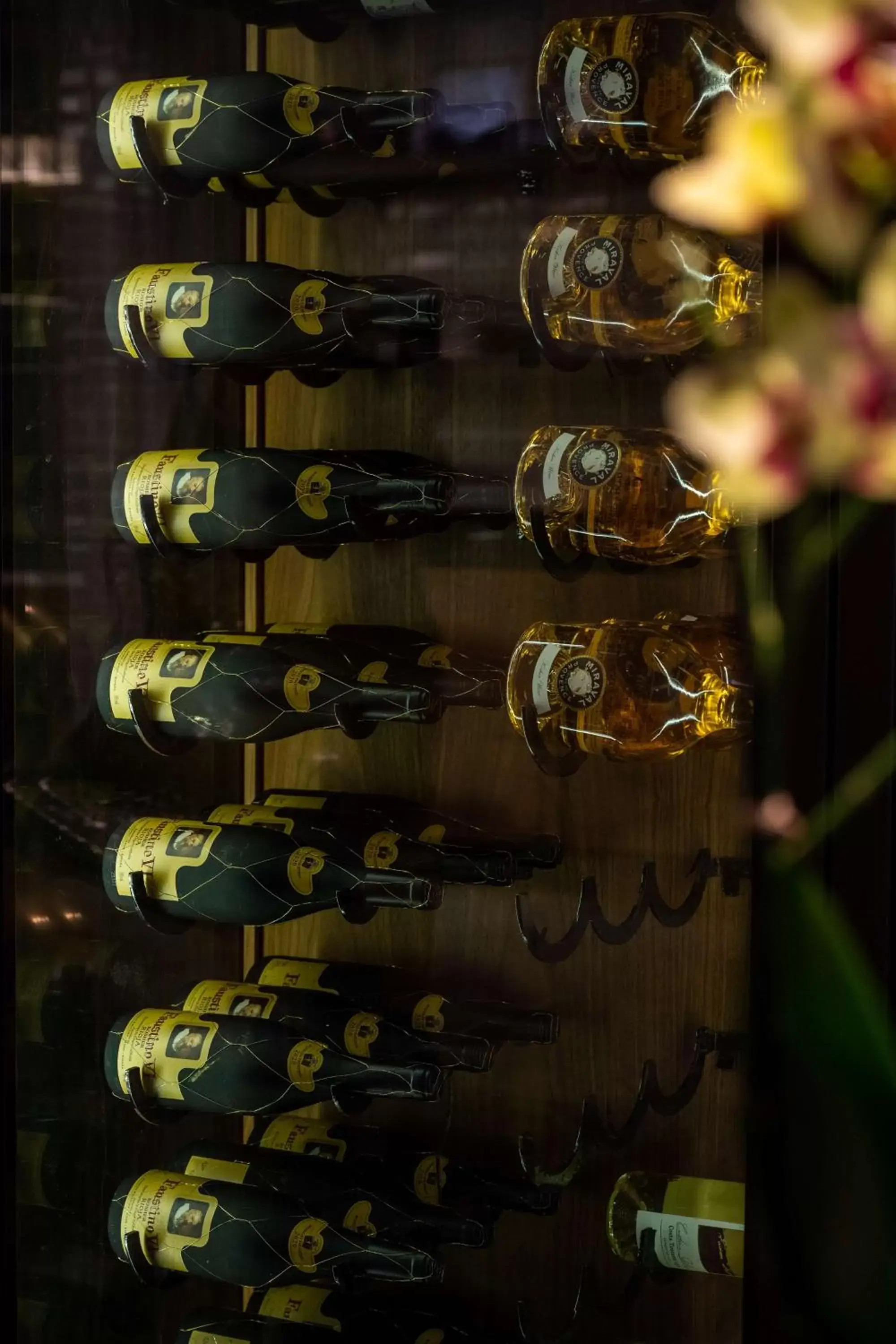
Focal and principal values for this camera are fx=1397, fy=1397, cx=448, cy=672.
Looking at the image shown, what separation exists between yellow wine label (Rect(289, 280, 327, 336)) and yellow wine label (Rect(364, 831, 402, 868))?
462 millimetres

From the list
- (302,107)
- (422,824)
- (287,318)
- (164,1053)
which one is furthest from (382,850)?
(302,107)

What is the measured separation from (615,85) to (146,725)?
2.16ft

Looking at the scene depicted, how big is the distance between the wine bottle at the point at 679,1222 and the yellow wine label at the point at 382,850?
0.35m

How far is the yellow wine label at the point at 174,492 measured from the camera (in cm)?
124

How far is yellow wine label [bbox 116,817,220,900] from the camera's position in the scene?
49.4 inches

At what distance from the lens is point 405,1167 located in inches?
52.0

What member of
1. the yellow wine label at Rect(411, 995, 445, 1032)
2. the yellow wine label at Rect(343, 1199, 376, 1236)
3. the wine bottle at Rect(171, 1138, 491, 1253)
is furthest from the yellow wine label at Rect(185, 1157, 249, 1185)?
the yellow wine label at Rect(411, 995, 445, 1032)

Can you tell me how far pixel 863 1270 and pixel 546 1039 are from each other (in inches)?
18.9

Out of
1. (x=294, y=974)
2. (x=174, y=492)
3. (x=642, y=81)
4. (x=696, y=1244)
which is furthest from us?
(x=294, y=974)

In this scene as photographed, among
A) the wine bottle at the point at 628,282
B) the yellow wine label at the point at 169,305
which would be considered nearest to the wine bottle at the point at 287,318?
the yellow wine label at the point at 169,305

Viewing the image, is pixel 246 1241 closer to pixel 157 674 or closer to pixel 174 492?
pixel 157 674

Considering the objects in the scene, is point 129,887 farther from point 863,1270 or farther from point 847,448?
point 847,448

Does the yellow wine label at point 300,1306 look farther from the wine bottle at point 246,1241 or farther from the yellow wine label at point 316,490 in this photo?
the yellow wine label at point 316,490

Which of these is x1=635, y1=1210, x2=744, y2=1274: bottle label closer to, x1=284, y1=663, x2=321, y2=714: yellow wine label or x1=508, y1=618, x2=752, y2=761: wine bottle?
x1=508, y1=618, x2=752, y2=761: wine bottle
